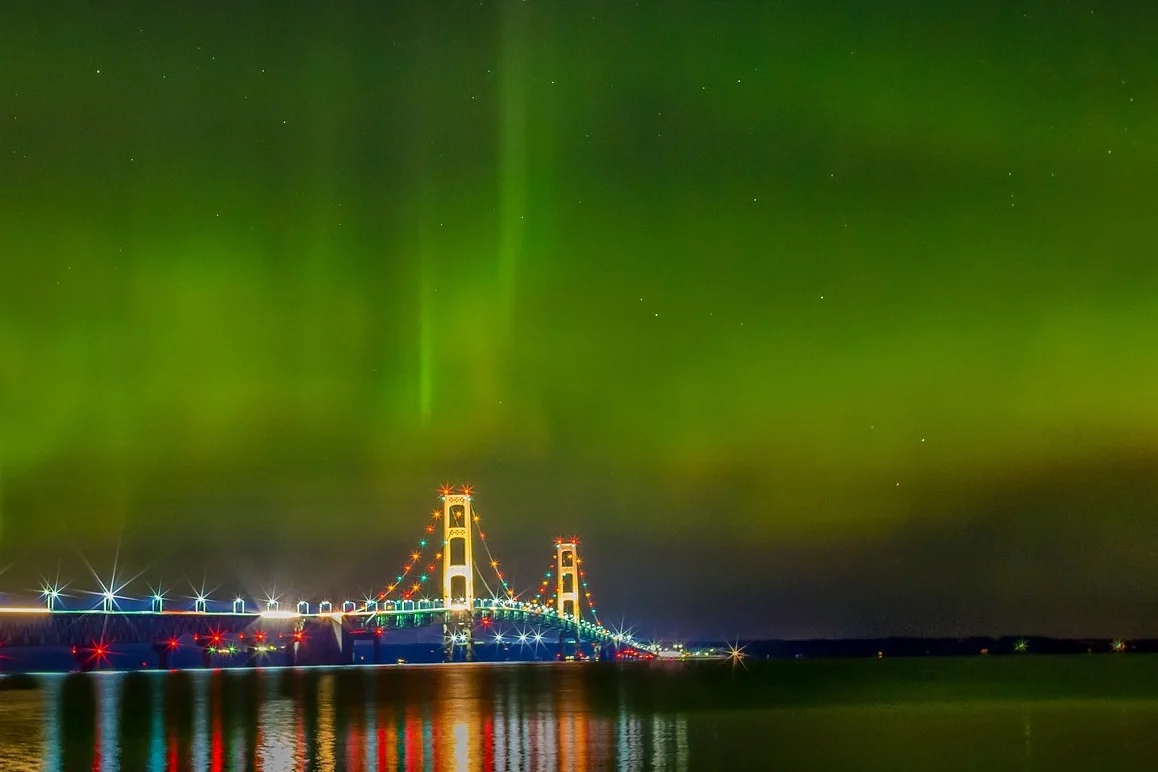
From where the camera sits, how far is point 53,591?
116312 millimetres

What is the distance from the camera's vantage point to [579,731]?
38.3 m

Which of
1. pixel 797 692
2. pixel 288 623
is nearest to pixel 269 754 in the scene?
pixel 797 692

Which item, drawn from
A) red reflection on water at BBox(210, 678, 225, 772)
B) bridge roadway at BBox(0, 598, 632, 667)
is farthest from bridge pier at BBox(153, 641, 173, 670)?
red reflection on water at BBox(210, 678, 225, 772)

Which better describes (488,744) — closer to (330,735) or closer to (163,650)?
(330,735)

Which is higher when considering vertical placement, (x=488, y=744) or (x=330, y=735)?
(x=488, y=744)

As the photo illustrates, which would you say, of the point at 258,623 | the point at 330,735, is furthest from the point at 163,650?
the point at 330,735

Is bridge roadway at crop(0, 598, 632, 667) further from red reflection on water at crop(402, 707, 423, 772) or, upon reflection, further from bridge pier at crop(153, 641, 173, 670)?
red reflection on water at crop(402, 707, 423, 772)

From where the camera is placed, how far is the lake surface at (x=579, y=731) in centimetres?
2986

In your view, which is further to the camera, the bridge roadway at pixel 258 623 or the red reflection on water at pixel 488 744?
the bridge roadway at pixel 258 623

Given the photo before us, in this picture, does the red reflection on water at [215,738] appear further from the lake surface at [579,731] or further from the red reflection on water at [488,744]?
the red reflection on water at [488,744]

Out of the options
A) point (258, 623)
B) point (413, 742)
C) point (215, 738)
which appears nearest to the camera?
point (413, 742)

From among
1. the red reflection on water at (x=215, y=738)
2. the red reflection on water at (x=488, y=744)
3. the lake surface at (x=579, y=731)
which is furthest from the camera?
the lake surface at (x=579, y=731)

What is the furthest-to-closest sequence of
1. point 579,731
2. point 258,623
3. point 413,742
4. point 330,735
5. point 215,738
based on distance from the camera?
point 258,623
point 579,731
point 330,735
point 215,738
point 413,742

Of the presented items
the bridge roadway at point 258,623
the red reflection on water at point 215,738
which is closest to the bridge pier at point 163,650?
the bridge roadway at point 258,623
